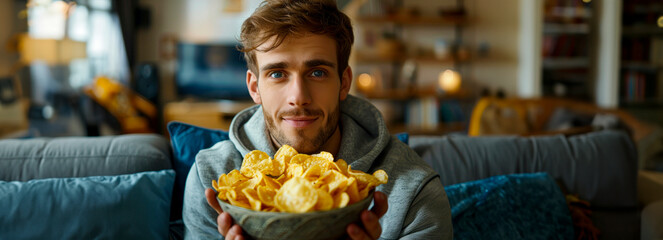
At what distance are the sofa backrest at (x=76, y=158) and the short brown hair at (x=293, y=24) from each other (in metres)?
0.50

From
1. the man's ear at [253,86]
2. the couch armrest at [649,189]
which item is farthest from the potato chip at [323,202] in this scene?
the couch armrest at [649,189]

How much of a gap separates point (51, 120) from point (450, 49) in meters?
4.00

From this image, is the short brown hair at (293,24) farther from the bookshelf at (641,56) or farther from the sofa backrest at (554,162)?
the bookshelf at (641,56)

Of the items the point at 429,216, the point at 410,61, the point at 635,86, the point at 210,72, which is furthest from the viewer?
the point at 210,72

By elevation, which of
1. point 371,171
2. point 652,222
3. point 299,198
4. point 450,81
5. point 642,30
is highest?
point 642,30

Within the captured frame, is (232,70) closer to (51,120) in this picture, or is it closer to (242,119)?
(51,120)

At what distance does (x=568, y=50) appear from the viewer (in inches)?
199

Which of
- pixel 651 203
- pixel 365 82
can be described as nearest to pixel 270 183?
pixel 651 203

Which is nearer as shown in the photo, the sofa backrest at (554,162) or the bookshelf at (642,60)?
the sofa backrest at (554,162)

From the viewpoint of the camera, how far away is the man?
3.64ft

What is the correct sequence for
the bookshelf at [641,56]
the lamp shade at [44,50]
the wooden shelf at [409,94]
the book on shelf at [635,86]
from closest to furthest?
the lamp shade at [44,50]
the bookshelf at [641,56]
the book on shelf at [635,86]
the wooden shelf at [409,94]

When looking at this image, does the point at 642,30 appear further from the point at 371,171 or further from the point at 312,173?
the point at 312,173

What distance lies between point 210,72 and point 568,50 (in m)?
3.99

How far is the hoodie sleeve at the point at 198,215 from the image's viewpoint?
111 cm
